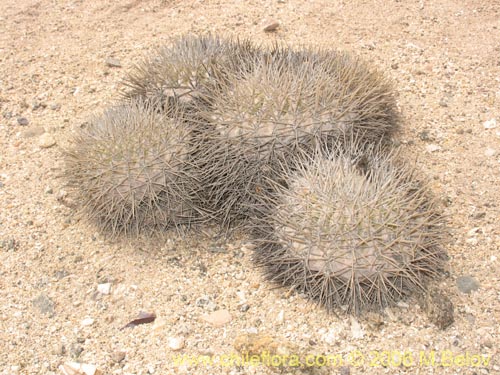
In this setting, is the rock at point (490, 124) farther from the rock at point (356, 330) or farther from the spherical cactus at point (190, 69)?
the rock at point (356, 330)

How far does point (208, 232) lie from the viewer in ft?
11.4

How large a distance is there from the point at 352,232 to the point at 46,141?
98.9 inches

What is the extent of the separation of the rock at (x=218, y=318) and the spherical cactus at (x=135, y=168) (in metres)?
0.61

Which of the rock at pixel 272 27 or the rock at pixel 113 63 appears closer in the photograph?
the rock at pixel 113 63

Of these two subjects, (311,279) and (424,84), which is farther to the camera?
(424,84)

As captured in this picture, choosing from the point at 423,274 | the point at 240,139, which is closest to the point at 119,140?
the point at 240,139

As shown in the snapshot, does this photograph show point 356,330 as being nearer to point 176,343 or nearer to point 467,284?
point 467,284

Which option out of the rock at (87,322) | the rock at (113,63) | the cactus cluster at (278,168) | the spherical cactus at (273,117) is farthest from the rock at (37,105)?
Result: the rock at (87,322)

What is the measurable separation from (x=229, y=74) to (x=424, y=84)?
6.43 ft

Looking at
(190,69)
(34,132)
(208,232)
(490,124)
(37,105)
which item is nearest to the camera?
(190,69)

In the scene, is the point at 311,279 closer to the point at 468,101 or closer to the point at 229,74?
the point at 229,74

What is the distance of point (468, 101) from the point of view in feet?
14.0

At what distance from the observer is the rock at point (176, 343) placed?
2.79 m

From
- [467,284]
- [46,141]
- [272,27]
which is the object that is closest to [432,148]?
[467,284]
